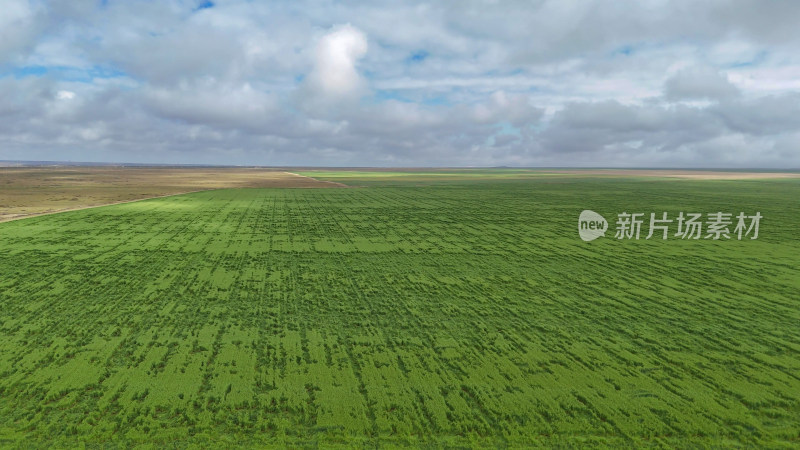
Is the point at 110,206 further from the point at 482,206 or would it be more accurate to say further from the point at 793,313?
the point at 793,313

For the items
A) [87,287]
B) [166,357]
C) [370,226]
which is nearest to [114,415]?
[166,357]

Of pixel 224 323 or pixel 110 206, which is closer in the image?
pixel 224 323

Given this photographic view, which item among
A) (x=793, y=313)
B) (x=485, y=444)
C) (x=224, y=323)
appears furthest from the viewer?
(x=793, y=313)

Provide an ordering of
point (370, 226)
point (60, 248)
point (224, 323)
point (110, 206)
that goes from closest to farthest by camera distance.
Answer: point (224, 323) → point (60, 248) → point (370, 226) → point (110, 206)

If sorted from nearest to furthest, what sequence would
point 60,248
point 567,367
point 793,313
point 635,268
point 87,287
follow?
point 567,367 < point 793,313 < point 87,287 < point 635,268 < point 60,248

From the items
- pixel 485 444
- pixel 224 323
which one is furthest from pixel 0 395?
pixel 485 444

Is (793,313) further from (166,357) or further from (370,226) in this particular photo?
(370,226)
